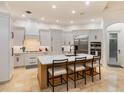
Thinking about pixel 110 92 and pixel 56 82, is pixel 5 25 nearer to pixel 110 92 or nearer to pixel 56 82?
pixel 56 82

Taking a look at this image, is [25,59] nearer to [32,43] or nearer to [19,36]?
[32,43]

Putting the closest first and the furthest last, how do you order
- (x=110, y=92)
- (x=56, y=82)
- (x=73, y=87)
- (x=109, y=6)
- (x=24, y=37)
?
(x=110, y=92)
(x=73, y=87)
(x=56, y=82)
(x=109, y=6)
(x=24, y=37)

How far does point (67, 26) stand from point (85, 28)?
1.44 m

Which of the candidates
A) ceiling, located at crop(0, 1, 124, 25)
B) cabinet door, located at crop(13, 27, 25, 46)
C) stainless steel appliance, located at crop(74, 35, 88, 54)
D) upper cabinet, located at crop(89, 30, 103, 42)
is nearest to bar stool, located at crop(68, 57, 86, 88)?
ceiling, located at crop(0, 1, 124, 25)

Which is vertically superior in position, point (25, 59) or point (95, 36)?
point (95, 36)

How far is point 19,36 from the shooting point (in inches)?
247

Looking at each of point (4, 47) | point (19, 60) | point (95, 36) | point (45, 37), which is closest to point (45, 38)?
point (45, 37)

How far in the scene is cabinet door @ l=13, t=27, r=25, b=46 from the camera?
620cm

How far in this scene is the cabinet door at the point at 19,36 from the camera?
620cm

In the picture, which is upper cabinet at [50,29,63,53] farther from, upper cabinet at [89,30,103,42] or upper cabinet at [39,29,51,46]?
upper cabinet at [89,30,103,42]

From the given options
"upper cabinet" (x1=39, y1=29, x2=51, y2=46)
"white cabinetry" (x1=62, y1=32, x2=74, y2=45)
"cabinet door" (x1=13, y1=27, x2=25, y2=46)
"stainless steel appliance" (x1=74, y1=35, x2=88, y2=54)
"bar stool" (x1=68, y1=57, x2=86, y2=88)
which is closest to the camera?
"bar stool" (x1=68, y1=57, x2=86, y2=88)

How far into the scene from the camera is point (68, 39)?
7.97 metres

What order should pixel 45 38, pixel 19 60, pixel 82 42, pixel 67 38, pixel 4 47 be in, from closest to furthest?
pixel 4 47
pixel 19 60
pixel 45 38
pixel 82 42
pixel 67 38

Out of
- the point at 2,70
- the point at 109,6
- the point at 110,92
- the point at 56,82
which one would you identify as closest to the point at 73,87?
the point at 56,82
